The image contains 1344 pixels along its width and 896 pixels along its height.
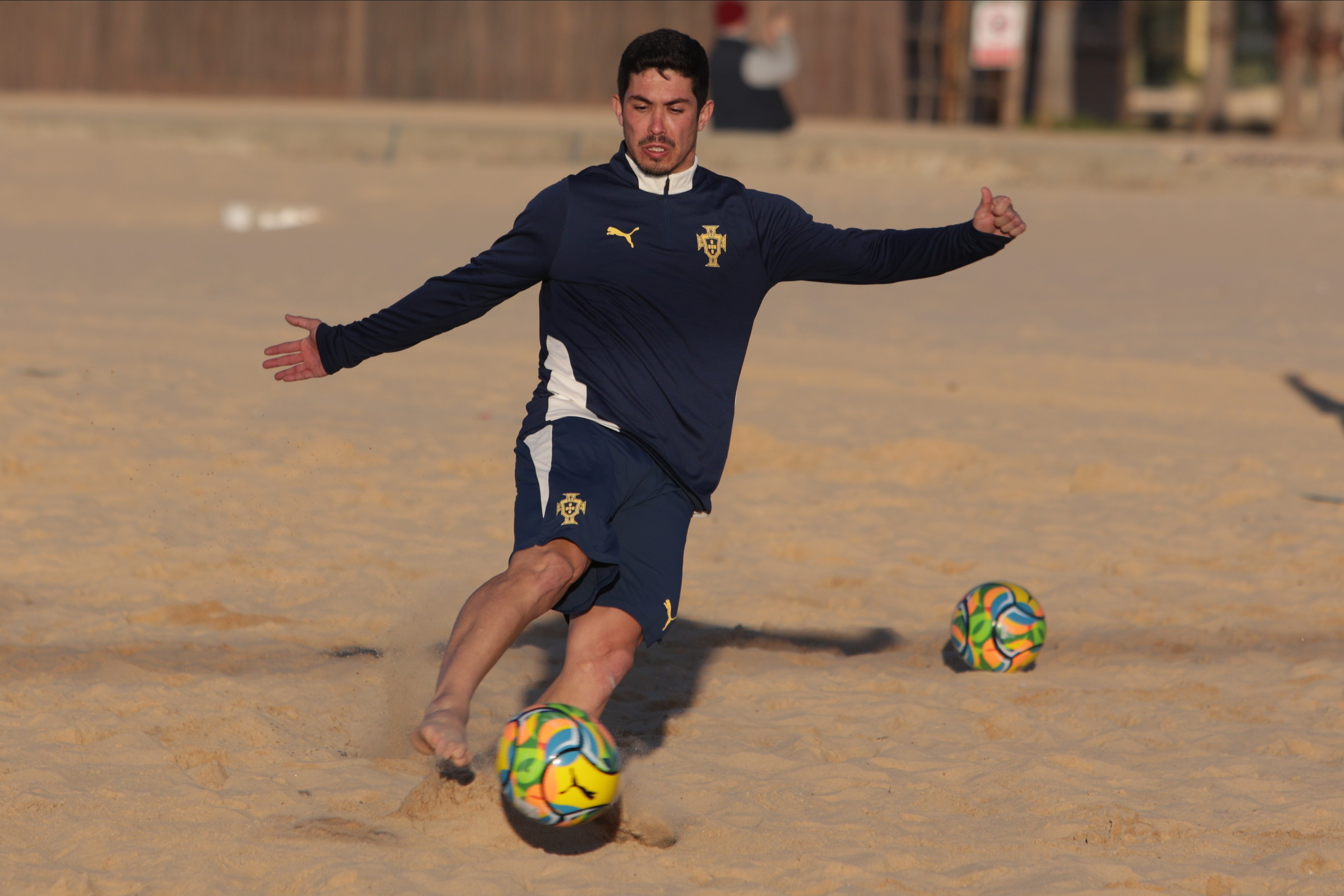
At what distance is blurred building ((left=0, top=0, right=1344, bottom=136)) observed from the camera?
2108cm

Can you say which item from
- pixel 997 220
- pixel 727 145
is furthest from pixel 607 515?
pixel 727 145

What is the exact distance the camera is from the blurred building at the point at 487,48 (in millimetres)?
21078

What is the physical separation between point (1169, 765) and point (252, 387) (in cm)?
618

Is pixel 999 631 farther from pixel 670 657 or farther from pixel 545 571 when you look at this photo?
pixel 545 571

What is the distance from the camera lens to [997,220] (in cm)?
402

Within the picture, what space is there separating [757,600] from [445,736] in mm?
3133

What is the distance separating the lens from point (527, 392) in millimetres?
9648

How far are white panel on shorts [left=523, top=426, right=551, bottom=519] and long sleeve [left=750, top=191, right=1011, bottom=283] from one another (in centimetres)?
75

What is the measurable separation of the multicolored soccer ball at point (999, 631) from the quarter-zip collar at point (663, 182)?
2212 millimetres

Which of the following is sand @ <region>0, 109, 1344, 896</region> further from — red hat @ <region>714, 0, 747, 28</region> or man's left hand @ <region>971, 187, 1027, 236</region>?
red hat @ <region>714, 0, 747, 28</region>

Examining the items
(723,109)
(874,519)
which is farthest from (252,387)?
(723,109)

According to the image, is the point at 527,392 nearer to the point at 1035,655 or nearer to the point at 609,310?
the point at 1035,655

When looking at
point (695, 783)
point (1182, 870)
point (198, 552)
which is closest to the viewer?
point (1182, 870)

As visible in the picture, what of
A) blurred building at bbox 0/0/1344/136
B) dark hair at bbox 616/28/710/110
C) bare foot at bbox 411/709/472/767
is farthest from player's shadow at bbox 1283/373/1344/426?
blurred building at bbox 0/0/1344/136
